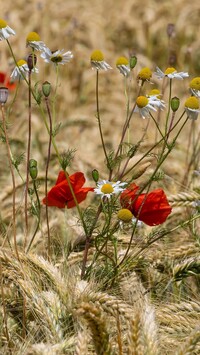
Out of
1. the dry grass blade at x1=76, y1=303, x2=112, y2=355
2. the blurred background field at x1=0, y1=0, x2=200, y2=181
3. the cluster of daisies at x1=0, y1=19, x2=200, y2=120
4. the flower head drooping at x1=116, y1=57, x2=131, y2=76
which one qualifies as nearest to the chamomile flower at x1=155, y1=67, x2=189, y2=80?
the cluster of daisies at x1=0, y1=19, x2=200, y2=120

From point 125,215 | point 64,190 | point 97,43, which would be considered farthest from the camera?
point 97,43

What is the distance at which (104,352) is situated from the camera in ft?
4.86

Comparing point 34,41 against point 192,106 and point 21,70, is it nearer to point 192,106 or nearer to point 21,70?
point 21,70

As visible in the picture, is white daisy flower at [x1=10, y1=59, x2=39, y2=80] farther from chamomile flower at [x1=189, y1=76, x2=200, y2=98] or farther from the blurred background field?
the blurred background field

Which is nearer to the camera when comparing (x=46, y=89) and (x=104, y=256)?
(x=46, y=89)

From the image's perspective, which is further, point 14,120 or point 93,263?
point 14,120

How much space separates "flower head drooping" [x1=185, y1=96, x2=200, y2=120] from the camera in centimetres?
174

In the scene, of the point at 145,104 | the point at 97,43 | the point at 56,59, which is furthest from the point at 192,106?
the point at 97,43

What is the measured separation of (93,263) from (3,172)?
186 cm

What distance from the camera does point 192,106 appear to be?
1.74 m

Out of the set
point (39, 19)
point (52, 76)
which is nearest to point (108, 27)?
point (39, 19)

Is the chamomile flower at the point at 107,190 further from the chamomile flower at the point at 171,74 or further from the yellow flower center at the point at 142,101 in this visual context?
the chamomile flower at the point at 171,74

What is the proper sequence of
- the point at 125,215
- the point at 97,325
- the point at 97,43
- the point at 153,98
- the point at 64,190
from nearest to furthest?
the point at 97,325 → the point at 125,215 → the point at 153,98 → the point at 64,190 → the point at 97,43

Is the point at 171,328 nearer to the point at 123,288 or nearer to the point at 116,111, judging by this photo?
the point at 123,288
